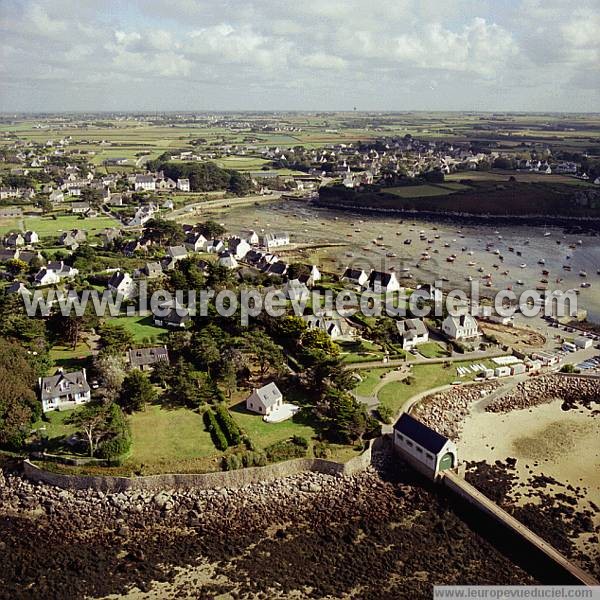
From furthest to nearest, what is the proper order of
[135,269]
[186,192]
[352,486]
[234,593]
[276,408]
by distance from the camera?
[186,192] < [135,269] < [276,408] < [352,486] < [234,593]

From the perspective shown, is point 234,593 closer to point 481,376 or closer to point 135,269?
point 481,376

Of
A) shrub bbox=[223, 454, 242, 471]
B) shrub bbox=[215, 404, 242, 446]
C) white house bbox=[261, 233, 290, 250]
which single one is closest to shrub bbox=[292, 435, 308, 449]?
shrub bbox=[215, 404, 242, 446]

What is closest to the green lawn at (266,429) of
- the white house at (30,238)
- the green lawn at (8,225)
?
the white house at (30,238)

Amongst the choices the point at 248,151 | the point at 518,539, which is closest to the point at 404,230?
the point at 518,539

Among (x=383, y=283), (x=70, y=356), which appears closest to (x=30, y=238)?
(x=70, y=356)

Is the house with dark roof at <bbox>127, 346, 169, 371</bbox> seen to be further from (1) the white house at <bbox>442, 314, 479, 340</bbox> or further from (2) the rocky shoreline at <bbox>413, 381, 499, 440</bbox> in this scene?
(1) the white house at <bbox>442, 314, 479, 340</bbox>

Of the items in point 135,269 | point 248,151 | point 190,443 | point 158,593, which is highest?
point 248,151

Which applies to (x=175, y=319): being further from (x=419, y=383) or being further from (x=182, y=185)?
(x=182, y=185)
